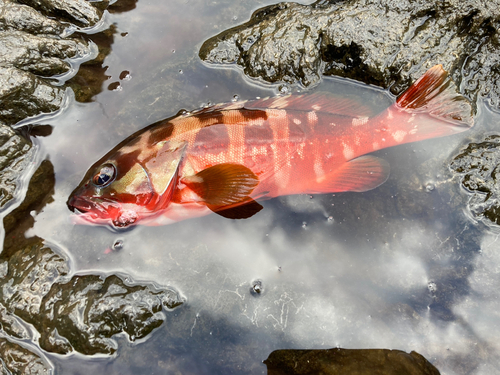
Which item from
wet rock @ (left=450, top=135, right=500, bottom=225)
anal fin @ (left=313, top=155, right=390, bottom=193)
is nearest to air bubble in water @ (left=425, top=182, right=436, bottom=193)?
wet rock @ (left=450, top=135, right=500, bottom=225)

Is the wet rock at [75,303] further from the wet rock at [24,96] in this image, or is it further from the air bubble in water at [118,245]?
the wet rock at [24,96]

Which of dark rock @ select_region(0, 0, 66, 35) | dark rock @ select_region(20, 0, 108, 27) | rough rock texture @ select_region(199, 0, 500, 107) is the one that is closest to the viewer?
rough rock texture @ select_region(199, 0, 500, 107)

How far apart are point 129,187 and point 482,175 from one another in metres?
3.09

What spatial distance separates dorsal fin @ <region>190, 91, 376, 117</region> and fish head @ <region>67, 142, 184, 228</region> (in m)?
0.64

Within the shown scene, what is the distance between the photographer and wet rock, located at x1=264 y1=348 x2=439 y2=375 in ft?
8.43

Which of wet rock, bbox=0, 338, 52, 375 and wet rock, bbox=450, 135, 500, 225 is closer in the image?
wet rock, bbox=0, 338, 52, 375

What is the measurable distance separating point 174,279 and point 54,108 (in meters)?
2.07

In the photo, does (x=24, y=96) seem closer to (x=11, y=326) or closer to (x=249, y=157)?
(x=11, y=326)

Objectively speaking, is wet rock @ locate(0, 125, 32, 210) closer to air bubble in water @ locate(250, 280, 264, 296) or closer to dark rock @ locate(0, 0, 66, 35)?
dark rock @ locate(0, 0, 66, 35)

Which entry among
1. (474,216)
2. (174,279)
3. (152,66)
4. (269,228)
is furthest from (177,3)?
(474,216)

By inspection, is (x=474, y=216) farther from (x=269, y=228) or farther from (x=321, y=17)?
(x=321, y=17)

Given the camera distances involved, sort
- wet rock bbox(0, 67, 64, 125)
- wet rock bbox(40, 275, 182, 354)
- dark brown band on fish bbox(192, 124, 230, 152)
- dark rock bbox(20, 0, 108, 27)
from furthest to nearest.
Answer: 1. dark rock bbox(20, 0, 108, 27)
2. wet rock bbox(0, 67, 64, 125)
3. dark brown band on fish bbox(192, 124, 230, 152)
4. wet rock bbox(40, 275, 182, 354)

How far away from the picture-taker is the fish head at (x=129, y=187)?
2.93 m

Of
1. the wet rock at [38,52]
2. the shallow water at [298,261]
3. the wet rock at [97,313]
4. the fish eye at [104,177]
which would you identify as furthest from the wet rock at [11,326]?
the wet rock at [38,52]
